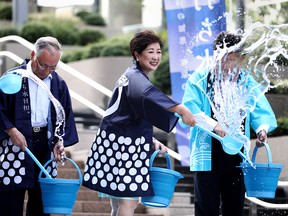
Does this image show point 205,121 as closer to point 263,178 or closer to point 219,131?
point 219,131

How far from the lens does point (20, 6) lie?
70.7 feet

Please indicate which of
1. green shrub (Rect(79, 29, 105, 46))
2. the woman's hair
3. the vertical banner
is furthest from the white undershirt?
green shrub (Rect(79, 29, 105, 46))

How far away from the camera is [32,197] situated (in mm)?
6770

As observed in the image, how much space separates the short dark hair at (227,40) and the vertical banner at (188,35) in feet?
5.20

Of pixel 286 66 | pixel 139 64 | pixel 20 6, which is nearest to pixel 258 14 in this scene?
pixel 286 66

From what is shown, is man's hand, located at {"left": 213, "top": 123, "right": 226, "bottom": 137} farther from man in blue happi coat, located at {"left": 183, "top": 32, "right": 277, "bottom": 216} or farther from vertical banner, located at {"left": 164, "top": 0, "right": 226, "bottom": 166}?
vertical banner, located at {"left": 164, "top": 0, "right": 226, "bottom": 166}

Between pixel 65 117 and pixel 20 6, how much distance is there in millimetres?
14970

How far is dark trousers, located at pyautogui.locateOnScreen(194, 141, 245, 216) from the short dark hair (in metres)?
0.77

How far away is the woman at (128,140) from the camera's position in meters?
6.65

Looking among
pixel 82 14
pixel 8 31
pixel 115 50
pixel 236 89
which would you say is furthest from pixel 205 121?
pixel 82 14

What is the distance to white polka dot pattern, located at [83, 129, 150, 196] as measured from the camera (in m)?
6.70

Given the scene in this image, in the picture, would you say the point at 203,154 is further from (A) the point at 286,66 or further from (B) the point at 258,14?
(B) the point at 258,14

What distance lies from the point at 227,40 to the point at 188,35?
2.44 meters

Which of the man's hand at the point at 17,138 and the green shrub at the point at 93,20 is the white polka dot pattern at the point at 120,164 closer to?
the man's hand at the point at 17,138
